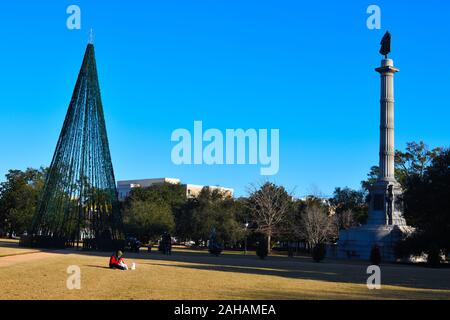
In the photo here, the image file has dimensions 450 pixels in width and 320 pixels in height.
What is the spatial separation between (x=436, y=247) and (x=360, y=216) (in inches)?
1598

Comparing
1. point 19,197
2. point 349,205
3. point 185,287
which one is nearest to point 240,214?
point 349,205

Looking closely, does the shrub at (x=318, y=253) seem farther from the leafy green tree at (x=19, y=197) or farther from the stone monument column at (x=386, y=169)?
the leafy green tree at (x=19, y=197)

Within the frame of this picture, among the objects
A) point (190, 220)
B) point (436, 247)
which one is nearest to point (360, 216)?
point (190, 220)

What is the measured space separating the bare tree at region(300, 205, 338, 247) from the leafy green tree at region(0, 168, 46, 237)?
35.5 meters

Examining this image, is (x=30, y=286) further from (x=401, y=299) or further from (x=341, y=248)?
(x=341, y=248)

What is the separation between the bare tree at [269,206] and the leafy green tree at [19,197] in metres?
29.0

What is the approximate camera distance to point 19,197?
78.1 m

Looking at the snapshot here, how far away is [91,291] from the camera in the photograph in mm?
15523

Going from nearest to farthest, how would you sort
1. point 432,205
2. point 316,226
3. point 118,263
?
point 118,263 < point 432,205 < point 316,226

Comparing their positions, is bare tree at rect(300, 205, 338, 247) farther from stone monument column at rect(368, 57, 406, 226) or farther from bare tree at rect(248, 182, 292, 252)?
stone monument column at rect(368, 57, 406, 226)

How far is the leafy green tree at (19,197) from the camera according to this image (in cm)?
7531

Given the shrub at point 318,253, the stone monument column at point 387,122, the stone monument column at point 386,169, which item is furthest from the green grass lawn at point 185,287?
the stone monument column at point 387,122

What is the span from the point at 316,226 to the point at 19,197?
4134 centimetres

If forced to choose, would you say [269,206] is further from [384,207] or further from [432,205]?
[432,205]
